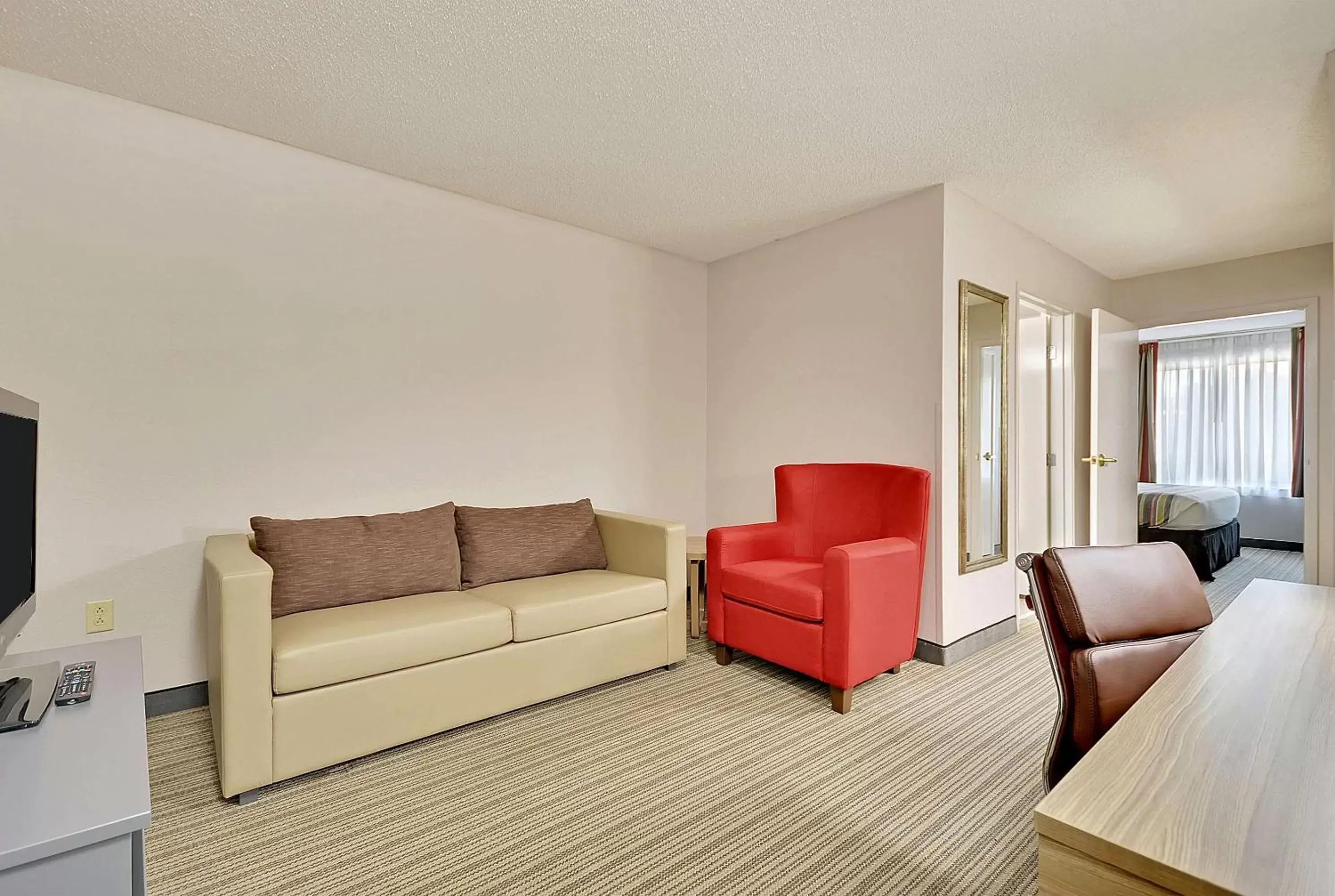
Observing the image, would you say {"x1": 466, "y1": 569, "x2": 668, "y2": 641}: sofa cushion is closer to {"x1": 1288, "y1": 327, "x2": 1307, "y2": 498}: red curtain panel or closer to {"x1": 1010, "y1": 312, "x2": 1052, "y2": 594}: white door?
{"x1": 1010, "y1": 312, "x2": 1052, "y2": 594}: white door

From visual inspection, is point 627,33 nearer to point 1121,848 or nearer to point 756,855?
point 1121,848

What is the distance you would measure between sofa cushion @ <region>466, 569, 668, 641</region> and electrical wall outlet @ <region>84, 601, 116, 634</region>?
52.0 inches

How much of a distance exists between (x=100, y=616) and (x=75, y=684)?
141 cm

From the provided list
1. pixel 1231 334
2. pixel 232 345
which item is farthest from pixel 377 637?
pixel 1231 334

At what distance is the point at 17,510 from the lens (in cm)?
139

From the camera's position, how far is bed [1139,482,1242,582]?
17.1 ft

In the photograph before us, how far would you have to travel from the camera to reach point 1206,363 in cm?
688

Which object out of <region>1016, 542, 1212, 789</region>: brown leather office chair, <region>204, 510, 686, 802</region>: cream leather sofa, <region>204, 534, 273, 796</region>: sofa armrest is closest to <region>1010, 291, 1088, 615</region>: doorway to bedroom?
<region>204, 510, 686, 802</region>: cream leather sofa

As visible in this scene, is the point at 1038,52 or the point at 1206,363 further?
the point at 1206,363

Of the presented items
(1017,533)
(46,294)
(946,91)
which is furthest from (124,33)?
(1017,533)

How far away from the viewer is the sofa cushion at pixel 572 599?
2492 millimetres

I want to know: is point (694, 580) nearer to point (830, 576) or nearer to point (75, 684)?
point (830, 576)

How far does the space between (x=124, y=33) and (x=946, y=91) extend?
285 centimetres

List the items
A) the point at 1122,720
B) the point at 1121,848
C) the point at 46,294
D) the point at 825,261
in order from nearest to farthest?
the point at 1121,848 < the point at 1122,720 < the point at 46,294 < the point at 825,261
